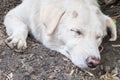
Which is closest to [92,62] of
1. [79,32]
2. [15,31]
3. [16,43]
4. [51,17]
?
[79,32]

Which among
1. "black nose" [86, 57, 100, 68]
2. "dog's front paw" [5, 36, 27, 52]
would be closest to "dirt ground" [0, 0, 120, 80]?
"dog's front paw" [5, 36, 27, 52]

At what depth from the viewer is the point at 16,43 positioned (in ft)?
14.6

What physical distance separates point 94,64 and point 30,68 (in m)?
0.65

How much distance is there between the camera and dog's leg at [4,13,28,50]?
14.6 ft

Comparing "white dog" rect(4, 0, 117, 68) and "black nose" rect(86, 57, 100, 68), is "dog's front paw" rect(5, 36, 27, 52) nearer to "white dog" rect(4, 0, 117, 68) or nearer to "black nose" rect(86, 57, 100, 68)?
"white dog" rect(4, 0, 117, 68)

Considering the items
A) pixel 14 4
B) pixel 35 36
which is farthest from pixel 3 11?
pixel 35 36

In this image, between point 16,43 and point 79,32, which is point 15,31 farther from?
point 79,32

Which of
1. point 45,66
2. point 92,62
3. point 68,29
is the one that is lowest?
point 45,66

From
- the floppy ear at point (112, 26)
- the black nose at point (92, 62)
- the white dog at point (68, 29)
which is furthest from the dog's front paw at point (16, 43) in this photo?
the floppy ear at point (112, 26)

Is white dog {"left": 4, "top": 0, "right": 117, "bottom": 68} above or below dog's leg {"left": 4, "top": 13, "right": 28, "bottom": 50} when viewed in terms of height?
above

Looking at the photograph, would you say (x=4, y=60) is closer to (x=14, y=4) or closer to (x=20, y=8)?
(x=20, y=8)

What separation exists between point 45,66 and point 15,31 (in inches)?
25.0

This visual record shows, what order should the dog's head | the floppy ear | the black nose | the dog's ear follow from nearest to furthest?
1. the black nose
2. the dog's head
3. the dog's ear
4. the floppy ear

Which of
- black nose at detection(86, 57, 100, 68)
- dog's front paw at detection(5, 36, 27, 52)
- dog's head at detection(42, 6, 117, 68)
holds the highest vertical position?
dog's head at detection(42, 6, 117, 68)
